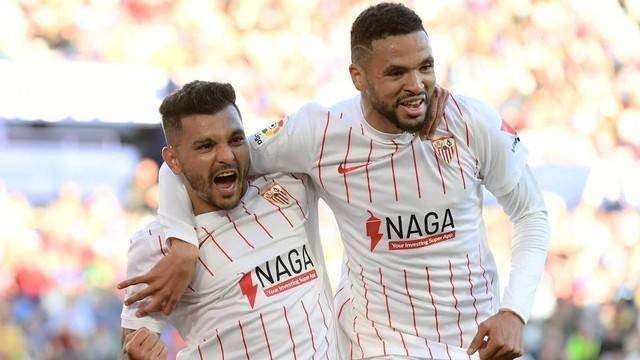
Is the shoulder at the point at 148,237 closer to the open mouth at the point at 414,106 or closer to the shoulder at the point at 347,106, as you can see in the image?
the shoulder at the point at 347,106

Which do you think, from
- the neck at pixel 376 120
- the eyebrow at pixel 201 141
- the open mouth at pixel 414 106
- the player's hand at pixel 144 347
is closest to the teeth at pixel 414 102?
the open mouth at pixel 414 106

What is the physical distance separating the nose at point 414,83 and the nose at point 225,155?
42cm

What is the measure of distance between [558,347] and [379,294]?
219 inches

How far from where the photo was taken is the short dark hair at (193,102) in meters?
2.39

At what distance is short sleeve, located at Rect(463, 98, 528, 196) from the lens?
242 cm

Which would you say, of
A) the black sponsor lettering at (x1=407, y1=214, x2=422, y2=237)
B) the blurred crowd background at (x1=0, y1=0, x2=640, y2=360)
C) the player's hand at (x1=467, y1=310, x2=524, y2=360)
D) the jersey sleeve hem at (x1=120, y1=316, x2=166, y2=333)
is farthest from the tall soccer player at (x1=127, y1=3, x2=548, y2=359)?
the blurred crowd background at (x1=0, y1=0, x2=640, y2=360)

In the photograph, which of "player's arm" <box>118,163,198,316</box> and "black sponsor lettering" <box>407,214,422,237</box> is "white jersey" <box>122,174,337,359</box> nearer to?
"player's arm" <box>118,163,198,316</box>

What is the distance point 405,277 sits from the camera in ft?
8.11

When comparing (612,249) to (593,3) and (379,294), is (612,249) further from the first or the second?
(379,294)

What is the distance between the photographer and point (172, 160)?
2484 mm

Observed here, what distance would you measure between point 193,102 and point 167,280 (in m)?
0.41

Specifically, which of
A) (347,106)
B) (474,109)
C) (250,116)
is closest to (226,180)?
(347,106)

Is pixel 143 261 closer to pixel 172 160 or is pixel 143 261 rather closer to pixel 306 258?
pixel 172 160

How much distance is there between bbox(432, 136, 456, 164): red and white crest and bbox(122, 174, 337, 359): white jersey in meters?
0.36
